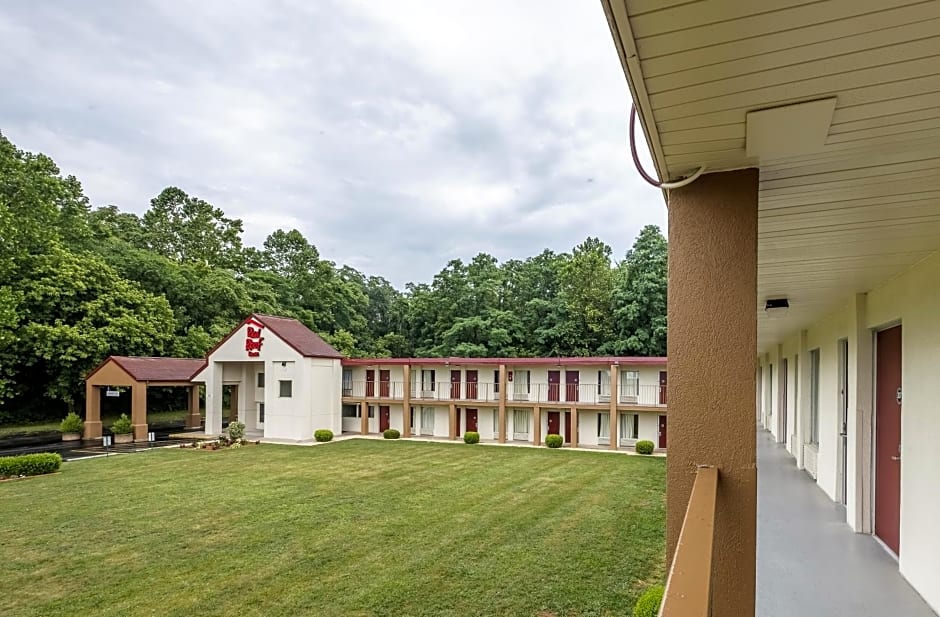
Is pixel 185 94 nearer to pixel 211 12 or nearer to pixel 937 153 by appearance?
pixel 211 12

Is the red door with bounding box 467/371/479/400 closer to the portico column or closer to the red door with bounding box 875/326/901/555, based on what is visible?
the portico column

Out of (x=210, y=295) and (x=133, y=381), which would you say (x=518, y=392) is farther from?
(x=210, y=295)

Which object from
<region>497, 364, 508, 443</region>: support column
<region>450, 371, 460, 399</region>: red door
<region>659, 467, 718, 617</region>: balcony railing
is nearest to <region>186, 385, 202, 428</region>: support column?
<region>450, 371, 460, 399</region>: red door

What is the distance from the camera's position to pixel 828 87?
157 cm

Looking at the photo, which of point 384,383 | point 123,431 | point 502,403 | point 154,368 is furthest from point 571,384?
point 123,431

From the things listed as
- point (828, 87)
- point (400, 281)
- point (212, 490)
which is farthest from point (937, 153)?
point (400, 281)

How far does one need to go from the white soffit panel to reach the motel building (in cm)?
1657

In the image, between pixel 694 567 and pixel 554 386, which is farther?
pixel 554 386

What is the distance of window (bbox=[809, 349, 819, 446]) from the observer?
376 inches

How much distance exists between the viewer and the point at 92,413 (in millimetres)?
21219

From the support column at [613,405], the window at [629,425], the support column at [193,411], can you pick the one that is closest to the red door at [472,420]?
the support column at [613,405]

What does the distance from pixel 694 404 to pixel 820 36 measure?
4.53 ft

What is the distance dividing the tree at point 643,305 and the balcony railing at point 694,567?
89.6 ft

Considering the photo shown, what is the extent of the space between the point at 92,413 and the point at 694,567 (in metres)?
25.2
